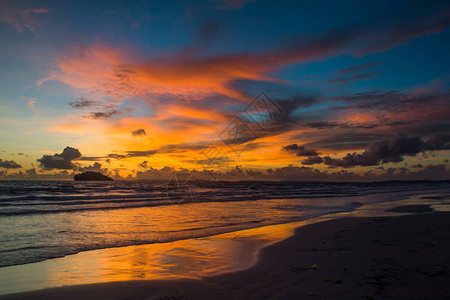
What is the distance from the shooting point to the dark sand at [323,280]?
497cm

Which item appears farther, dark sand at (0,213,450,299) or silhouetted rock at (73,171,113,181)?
silhouetted rock at (73,171,113,181)

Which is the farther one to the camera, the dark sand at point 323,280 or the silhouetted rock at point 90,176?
the silhouetted rock at point 90,176

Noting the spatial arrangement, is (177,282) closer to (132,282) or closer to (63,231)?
(132,282)

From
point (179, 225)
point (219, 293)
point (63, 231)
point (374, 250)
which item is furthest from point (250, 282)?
point (63, 231)

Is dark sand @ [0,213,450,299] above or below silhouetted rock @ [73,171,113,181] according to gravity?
above

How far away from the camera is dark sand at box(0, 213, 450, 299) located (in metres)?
4.97

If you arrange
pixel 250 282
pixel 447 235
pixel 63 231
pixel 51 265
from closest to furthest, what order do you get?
1. pixel 250 282
2. pixel 51 265
3. pixel 447 235
4. pixel 63 231

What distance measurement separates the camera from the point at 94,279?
6.11m

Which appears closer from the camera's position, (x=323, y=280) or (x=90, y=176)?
(x=323, y=280)

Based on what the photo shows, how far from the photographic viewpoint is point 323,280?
5562mm

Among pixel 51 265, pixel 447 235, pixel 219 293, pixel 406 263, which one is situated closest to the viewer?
pixel 219 293

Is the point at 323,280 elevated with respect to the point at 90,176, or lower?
elevated

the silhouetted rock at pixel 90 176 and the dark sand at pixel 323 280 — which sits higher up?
the dark sand at pixel 323 280

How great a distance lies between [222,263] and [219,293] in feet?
7.38
